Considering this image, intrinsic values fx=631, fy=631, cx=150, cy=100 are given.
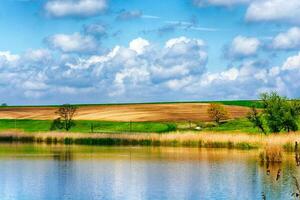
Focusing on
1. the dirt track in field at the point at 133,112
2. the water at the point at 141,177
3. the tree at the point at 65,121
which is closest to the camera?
the water at the point at 141,177

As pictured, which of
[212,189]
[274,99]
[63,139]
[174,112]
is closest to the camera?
[212,189]

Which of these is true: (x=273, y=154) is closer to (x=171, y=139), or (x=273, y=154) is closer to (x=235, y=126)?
(x=171, y=139)

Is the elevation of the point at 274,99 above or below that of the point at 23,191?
above

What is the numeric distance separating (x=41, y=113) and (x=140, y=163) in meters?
72.4

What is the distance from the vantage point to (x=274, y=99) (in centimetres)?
6538

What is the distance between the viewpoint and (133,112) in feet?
372

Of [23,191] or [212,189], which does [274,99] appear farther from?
[23,191]

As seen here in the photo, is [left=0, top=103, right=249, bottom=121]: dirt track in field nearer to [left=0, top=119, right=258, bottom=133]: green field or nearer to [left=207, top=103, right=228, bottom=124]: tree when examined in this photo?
[left=207, top=103, right=228, bottom=124]: tree

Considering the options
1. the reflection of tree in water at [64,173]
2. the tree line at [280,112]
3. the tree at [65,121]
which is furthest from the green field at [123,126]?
the reflection of tree in water at [64,173]

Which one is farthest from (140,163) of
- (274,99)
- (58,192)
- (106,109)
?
(106,109)

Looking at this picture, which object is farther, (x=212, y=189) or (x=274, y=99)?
(x=274, y=99)

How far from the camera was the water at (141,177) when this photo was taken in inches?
1141

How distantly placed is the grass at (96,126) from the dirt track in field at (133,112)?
12.9 feet

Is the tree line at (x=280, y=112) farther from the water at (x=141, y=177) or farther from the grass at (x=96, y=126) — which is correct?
the grass at (x=96, y=126)
